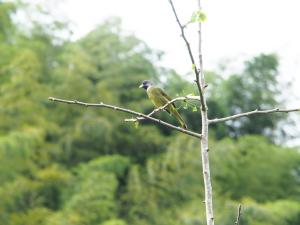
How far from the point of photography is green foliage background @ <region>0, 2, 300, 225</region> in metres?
9.84

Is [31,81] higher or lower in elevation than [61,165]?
higher

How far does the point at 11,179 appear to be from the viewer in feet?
31.4

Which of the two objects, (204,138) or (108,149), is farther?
(108,149)

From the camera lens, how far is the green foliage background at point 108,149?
984 centimetres

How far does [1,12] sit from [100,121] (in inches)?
83.4

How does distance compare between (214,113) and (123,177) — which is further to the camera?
(214,113)

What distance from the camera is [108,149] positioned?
1120 cm

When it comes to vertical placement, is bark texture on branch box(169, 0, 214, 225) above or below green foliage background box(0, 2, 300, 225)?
below

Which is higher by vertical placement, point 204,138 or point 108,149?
point 108,149

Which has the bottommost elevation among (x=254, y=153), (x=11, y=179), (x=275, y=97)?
(x=11, y=179)

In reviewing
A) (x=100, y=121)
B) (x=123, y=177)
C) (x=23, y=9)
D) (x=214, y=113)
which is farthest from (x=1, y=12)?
(x=214, y=113)

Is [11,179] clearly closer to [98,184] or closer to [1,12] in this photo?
[98,184]

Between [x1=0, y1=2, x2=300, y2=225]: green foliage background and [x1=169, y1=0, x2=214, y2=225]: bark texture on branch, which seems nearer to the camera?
[x1=169, y1=0, x2=214, y2=225]: bark texture on branch

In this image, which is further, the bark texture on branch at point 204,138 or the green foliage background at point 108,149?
the green foliage background at point 108,149
